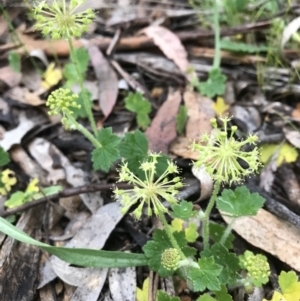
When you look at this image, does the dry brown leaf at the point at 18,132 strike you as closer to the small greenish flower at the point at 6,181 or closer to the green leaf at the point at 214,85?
the small greenish flower at the point at 6,181

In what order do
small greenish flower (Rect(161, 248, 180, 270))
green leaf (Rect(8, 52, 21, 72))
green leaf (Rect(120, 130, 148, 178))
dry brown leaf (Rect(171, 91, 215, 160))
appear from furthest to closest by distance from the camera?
green leaf (Rect(8, 52, 21, 72))
dry brown leaf (Rect(171, 91, 215, 160))
green leaf (Rect(120, 130, 148, 178))
small greenish flower (Rect(161, 248, 180, 270))

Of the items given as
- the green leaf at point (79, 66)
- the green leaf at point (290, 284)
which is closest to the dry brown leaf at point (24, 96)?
the green leaf at point (79, 66)

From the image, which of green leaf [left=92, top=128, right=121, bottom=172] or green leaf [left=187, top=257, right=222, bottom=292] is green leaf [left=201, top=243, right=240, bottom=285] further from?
green leaf [left=92, top=128, right=121, bottom=172]

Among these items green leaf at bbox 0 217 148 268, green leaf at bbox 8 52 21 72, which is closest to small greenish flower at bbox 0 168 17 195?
green leaf at bbox 0 217 148 268

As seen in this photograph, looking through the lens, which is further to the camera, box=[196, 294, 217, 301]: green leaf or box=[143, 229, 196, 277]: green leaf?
box=[143, 229, 196, 277]: green leaf

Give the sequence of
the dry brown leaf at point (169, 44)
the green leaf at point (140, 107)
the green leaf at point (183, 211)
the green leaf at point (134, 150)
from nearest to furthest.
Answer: the green leaf at point (183, 211), the green leaf at point (134, 150), the green leaf at point (140, 107), the dry brown leaf at point (169, 44)

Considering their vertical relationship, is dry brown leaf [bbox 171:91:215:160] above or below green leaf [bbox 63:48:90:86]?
below
